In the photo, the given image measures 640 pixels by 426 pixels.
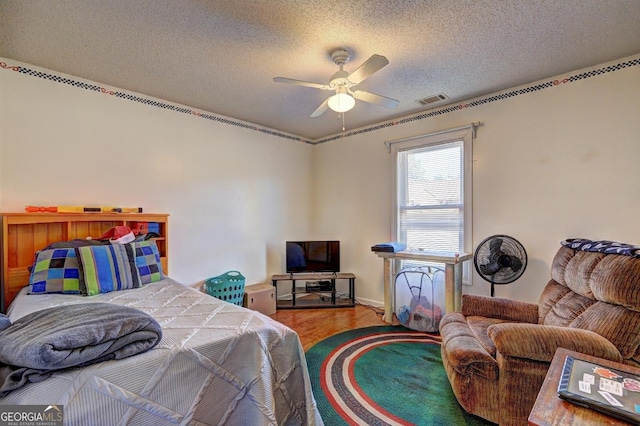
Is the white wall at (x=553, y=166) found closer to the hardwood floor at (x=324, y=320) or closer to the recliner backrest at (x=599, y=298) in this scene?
the recliner backrest at (x=599, y=298)

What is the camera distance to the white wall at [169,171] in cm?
247

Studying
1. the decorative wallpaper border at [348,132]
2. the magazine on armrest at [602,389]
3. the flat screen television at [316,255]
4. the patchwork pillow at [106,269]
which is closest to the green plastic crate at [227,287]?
the flat screen television at [316,255]

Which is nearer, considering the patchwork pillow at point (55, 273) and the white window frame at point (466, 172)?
the patchwork pillow at point (55, 273)

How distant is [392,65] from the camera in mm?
2498

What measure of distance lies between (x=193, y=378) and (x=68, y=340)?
477 mm

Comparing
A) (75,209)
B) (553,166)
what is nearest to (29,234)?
(75,209)

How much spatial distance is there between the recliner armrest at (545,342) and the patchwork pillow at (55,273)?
2751 mm

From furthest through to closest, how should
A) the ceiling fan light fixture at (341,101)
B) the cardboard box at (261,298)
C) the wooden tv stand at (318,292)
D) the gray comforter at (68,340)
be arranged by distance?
the wooden tv stand at (318,292), the cardboard box at (261,298), the ceiling fan light fixture at (341,101), the gray comforter at (68,340)

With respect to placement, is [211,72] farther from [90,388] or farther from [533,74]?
[533,74]

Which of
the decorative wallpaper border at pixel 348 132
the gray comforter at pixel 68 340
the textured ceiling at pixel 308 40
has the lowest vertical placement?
the gray comforter at pixel 68 340

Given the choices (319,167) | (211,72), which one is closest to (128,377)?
(211,72)

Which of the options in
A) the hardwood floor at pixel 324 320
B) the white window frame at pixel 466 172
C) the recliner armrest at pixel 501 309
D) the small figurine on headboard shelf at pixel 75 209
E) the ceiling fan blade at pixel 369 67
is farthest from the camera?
the white window frame at pixel 466 172

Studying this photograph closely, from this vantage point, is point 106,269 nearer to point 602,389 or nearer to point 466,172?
point 602,389

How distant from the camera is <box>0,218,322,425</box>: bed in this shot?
40.8 inches
